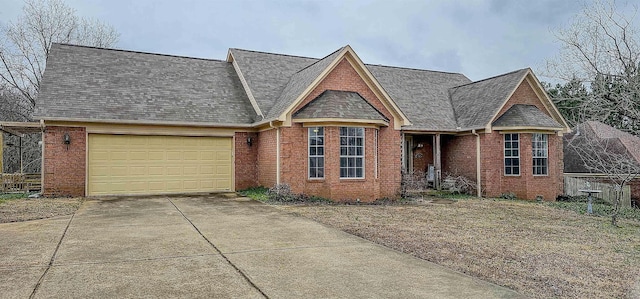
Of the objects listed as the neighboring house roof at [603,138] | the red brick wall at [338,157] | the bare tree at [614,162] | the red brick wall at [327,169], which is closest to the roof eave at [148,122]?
the red brick wall at [327,169]

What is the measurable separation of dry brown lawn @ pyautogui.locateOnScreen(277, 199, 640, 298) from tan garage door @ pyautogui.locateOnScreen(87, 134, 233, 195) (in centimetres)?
536

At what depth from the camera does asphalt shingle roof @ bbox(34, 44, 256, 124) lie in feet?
49.0

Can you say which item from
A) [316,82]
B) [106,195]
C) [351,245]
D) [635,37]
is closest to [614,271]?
[351,245]

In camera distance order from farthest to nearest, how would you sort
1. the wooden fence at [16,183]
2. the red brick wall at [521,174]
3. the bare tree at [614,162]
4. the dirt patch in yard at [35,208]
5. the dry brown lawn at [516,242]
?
1. the red brick wall at [521,174]
2. the wooden fence at [16,183]
3. the bare tree at [614,162]
4. the dirt patch in yard at [35,208]
5. the dry brown lawn at [516,242]

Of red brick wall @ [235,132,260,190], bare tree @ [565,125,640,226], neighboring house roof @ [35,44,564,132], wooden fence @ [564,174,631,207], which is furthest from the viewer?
wooden fence @ [564,174,631,207]

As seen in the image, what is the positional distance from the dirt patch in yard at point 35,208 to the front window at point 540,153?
1668cm

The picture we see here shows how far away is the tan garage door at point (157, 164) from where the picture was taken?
15227mm

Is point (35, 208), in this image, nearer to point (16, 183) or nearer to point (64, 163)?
point (64, 163)

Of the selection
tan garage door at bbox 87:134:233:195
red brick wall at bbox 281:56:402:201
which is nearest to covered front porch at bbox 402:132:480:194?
red brick wall at bbox 281:56:402:201

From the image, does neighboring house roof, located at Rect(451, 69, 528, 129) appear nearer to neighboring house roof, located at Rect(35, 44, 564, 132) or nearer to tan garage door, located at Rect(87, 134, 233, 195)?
neighboring house roof, located at Rect(35, 44, 564, 132)

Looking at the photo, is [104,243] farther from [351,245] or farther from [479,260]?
[479,260]

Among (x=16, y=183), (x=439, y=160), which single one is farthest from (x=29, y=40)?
(x=439, y=160)

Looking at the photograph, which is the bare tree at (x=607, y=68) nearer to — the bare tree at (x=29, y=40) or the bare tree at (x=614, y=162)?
the bare tree at (x=614, y=162)

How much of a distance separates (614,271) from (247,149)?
43.7 feet
